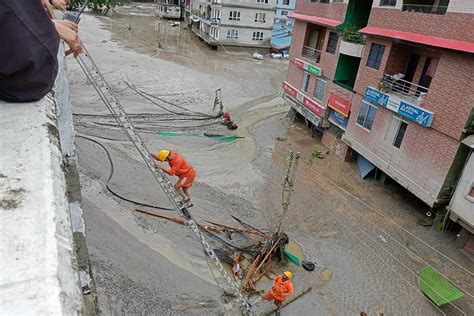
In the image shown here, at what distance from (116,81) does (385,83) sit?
76.0ft

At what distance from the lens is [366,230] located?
15.2 metres

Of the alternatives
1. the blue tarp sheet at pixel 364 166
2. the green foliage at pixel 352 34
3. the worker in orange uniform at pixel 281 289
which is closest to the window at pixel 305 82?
the green foliage at pixel 352 34

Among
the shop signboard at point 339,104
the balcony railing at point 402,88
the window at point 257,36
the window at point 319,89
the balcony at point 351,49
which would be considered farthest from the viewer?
the window at point 257,36

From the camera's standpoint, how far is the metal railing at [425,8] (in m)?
13.8

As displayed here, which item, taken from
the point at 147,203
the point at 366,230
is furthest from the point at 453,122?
the point at 147,203

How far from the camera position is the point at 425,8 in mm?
14711

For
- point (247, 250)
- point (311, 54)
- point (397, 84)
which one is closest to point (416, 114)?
point (397, 84)

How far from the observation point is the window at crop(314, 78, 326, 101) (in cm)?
2221

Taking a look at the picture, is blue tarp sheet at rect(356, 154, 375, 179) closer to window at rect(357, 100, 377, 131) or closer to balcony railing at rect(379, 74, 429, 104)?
window at rect(357, 100, 377, 131)

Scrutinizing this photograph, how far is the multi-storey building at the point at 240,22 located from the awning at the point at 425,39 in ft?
105

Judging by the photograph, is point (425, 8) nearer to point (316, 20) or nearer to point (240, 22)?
point (316, 20)

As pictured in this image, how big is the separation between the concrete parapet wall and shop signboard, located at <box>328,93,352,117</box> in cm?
1936

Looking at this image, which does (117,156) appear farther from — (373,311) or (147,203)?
(373,311)

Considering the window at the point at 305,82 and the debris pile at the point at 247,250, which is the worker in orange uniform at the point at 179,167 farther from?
the window at the point at 305,82
